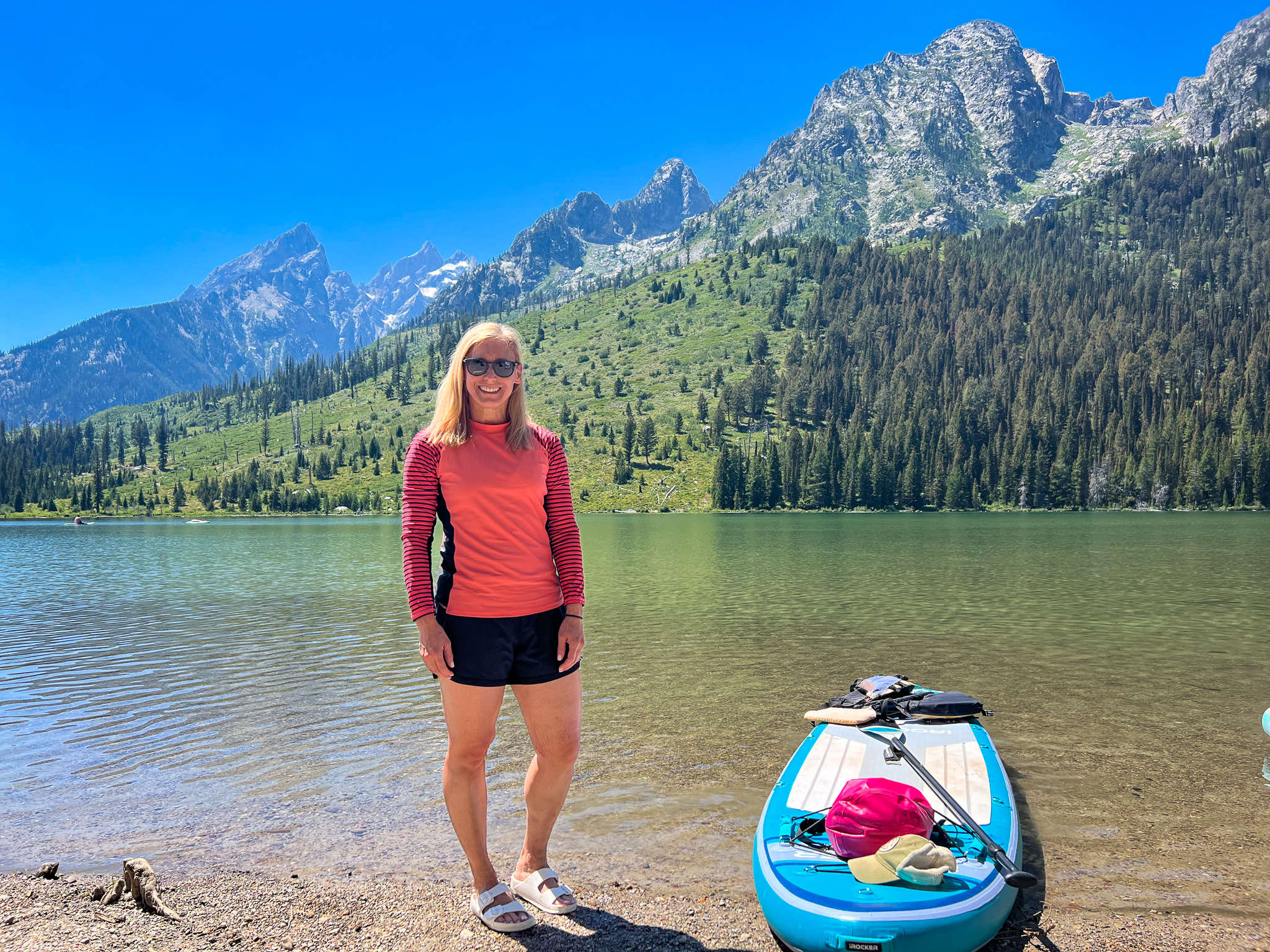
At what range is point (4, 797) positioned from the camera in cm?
1195

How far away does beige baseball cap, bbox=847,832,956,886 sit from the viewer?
710 centimetres

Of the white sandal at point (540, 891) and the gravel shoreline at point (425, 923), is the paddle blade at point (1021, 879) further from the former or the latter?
the white sandal at point (540, 891)

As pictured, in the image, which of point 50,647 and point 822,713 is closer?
point 822,713

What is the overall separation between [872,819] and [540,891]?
3.29m

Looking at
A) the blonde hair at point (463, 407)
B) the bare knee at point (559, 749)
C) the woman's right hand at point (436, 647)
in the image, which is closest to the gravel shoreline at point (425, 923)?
the bare knee at point (559, 749)

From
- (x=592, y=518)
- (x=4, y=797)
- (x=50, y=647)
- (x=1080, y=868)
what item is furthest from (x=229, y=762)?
(x=592, y=518)

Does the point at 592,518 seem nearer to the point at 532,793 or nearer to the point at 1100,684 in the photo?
the point at 1100,684

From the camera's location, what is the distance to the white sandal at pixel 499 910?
6.96 metres

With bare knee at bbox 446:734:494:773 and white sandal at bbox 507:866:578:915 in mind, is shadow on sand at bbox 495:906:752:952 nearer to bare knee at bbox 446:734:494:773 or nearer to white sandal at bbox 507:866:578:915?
white sandal at bbox 507:866:578:915

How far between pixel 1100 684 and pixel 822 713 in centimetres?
1079

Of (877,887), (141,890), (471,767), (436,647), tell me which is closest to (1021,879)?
(877,887)

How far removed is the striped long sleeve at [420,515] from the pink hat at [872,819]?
4.62m

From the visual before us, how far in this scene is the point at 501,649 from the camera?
21.1 ft

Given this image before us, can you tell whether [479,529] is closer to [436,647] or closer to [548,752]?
[436,647]
